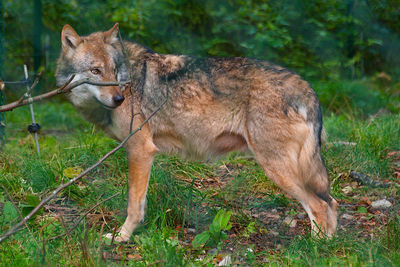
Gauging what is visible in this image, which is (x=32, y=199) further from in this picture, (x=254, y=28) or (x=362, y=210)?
(x=254, y=28)

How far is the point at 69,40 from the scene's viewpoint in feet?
12.5

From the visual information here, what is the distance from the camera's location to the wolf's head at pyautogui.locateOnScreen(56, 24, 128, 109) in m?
3.55

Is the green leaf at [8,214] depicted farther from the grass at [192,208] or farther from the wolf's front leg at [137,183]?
the wolf's front leg at [137,183]

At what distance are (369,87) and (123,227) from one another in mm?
6215

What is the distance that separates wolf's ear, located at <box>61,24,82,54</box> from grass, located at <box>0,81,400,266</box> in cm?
118

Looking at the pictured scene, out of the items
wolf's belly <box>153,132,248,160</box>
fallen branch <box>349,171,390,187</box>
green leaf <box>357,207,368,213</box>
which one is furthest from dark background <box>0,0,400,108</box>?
green leaf <box>357,207,368,213</box>

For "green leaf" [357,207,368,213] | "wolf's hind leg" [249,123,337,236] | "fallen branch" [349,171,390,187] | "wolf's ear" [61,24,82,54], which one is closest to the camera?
"wolf's hind leg" [249,123,337,236]

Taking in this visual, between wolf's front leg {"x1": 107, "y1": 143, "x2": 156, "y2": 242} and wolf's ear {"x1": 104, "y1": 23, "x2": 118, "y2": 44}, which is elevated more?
wolf's ear {"x1": 104, "y1": 23, "x2": 118, "y2": 44}

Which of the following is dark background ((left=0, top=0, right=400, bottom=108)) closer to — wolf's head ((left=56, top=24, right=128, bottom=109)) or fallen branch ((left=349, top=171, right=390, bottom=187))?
wolf's head ((left=56, top=24, right=128, bottom=109))

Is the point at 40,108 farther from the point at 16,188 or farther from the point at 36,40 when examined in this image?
the point at 16,188

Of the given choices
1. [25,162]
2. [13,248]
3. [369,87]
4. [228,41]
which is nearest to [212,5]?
[228,41]

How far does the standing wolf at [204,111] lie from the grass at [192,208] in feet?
0.91

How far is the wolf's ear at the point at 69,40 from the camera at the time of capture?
376 cm

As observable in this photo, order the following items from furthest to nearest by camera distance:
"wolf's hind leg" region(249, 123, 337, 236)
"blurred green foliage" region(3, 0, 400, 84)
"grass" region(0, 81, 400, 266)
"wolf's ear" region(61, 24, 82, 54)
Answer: "blurred green foliage" region(3, 0, 400, 84) → "wolf's ear" region(61, 24, 82, 54) → "wolf's hind leg" region(249, 123, 337, 236) → "grass" region(0, 81, 400, 266)
